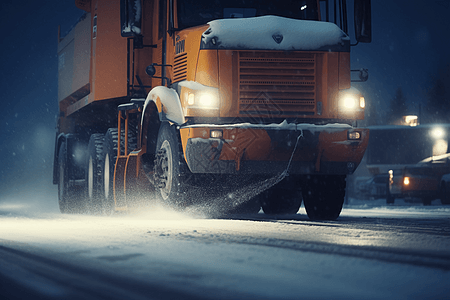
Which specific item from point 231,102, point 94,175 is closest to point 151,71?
point 231,102

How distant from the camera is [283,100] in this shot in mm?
8172

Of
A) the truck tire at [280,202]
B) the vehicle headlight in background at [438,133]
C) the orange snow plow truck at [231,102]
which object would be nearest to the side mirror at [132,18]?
the orange snow plow truck at [231,102]

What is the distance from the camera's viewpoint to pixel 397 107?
101 metres

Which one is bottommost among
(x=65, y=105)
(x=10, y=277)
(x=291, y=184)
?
(x=10, y=277)

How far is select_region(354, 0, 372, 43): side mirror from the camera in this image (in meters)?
8.77

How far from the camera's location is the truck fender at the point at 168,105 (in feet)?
26.7

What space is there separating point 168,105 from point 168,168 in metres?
0.88

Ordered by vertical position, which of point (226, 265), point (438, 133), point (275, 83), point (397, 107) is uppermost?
point (397, 107)

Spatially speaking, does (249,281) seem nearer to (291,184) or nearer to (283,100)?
(283,100)

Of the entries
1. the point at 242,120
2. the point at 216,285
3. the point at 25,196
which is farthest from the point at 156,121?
the point at 25,196

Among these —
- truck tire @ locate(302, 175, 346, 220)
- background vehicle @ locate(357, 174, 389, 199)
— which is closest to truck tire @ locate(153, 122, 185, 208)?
truck tire @ locate(302, 175, 346, 220)

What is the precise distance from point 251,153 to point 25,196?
19105 millimetres

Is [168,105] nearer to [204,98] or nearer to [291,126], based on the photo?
[204,98]

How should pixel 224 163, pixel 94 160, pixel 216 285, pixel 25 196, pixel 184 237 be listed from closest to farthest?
1. pixel 216 285
2. pixel 184 237
3. pixel 224 163
4. pixel 94 160
5. pixel 25 196
